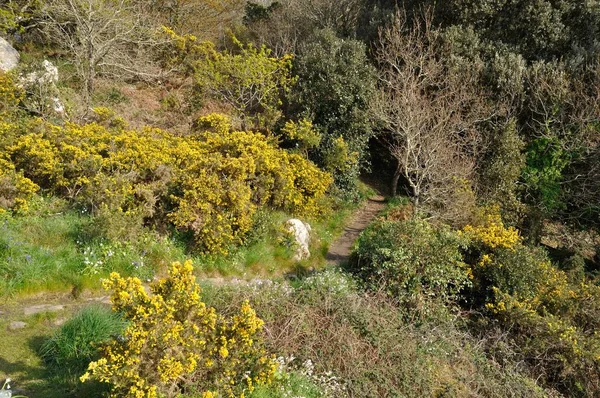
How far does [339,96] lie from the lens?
49.6ft

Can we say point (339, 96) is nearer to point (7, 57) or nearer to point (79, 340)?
point (7, 57)

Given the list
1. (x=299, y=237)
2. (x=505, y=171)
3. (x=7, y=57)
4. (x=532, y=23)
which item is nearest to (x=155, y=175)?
(x=299, y=237)

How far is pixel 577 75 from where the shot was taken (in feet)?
47.8

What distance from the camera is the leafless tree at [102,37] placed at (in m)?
14.6

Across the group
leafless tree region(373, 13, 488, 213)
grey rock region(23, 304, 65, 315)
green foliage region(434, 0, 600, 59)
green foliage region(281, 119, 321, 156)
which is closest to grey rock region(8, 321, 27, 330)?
grey rock region(23, 304, 65, 315)

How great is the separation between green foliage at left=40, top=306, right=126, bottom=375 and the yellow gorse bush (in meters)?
2.85

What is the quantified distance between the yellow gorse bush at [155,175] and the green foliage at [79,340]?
285 centimetres

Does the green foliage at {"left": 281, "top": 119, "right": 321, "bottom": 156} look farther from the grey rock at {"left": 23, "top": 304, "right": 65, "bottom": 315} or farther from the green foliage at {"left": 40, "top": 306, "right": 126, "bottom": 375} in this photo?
the green foliage at {"left": 40, "top": 306, "right": 126, "bottom": 375}

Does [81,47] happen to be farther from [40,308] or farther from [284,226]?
[40,308]

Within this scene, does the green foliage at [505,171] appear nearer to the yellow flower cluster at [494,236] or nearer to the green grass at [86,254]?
the yellow flower cluster at [494,236]

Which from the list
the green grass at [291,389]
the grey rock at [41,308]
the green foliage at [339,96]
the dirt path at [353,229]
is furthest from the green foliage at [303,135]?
the green grass at [291,389]

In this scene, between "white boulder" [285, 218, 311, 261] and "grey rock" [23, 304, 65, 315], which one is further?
"white boulder" [285, 218, 311, 261]

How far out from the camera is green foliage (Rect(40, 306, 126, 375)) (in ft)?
21.0

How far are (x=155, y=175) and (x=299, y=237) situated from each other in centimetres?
363
